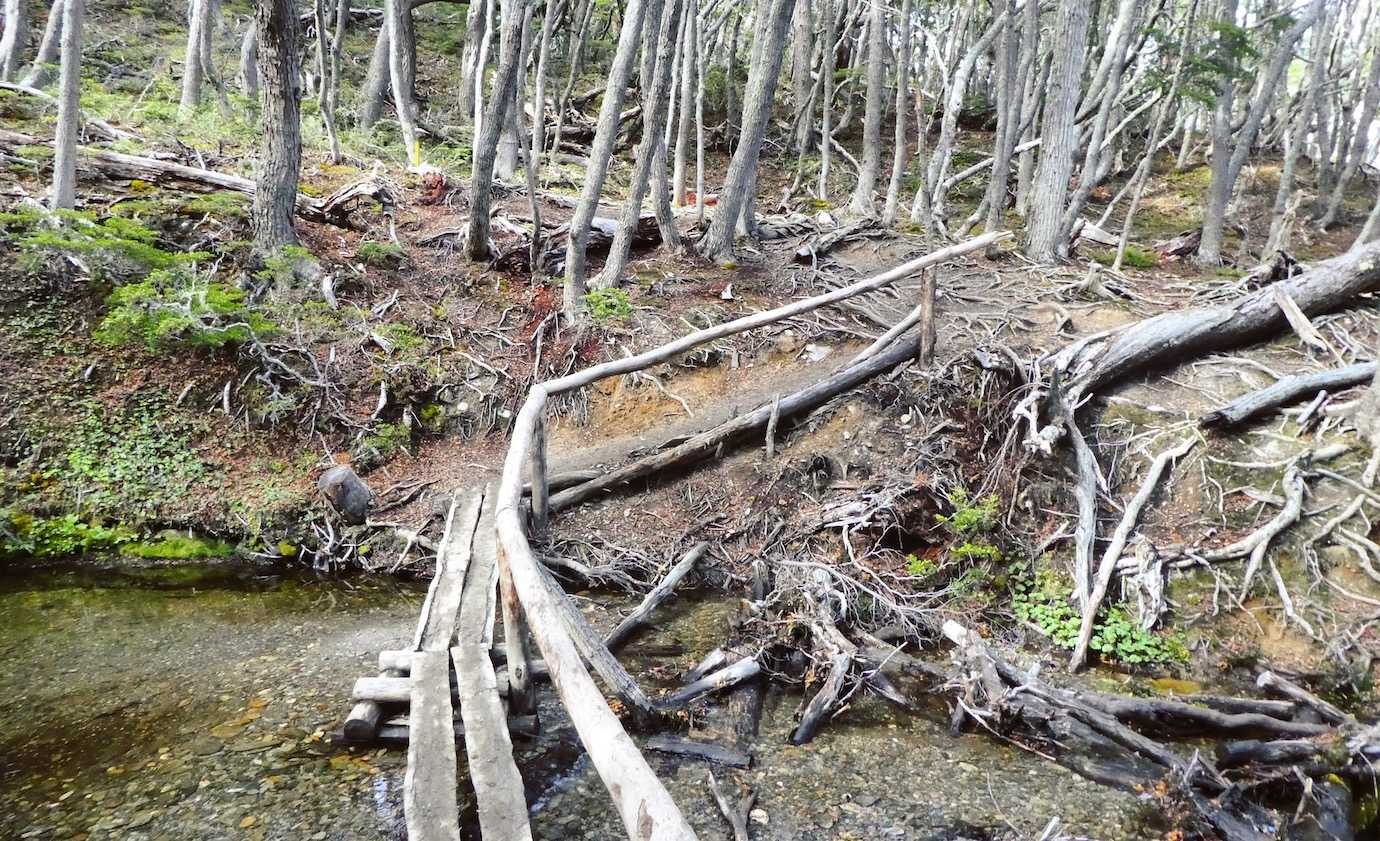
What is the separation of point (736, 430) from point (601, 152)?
4491mm

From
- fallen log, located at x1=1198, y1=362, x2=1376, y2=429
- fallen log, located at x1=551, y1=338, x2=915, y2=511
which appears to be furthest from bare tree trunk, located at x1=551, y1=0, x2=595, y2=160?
fallen log, located at x1=1198, y1=362, x2=1376, y2=429

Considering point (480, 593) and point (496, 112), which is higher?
point (496, 112)

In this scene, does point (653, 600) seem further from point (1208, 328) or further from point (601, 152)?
point (1208, 328)

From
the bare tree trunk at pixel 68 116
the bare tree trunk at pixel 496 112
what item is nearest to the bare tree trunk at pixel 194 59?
the bare tree trunk at pixel 68 116

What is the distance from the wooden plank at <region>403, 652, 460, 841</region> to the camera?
3.17 meters

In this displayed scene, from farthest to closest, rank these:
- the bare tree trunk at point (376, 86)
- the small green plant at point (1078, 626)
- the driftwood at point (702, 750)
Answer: the bare tree trunk at point (376, 86), the small green plant at point (1078, 626), the driftwood at point (702, 750)

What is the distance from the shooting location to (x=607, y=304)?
393 inches

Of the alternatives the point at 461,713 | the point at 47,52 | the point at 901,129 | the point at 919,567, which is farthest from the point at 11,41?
the point at 919,567

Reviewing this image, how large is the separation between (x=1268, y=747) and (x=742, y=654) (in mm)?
3329

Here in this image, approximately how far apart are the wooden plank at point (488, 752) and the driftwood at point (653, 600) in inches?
46.9

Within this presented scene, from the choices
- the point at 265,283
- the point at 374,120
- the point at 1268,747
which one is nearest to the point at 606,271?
the point at 265,283

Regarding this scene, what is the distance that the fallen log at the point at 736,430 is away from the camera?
805 centimetres

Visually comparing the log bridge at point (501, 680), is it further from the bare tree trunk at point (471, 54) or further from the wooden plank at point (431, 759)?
the bare tree trunk at point (471, 54)

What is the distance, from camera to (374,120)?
1723cm
